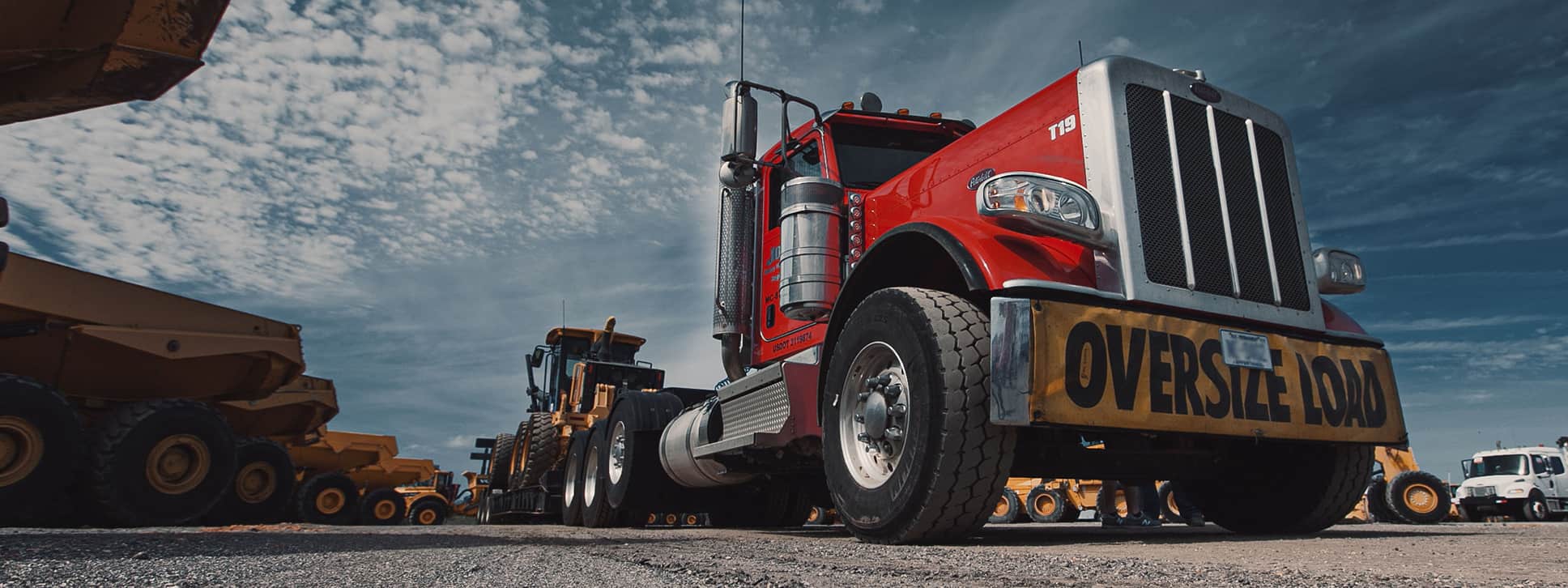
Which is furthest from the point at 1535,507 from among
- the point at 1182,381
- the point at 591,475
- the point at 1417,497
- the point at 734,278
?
the point at 1182,381

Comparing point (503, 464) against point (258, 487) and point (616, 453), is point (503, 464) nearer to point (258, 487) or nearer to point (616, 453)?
point (258, 487)

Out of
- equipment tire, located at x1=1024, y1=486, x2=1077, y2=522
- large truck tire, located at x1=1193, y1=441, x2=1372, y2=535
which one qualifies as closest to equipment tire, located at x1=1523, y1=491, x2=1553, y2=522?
equipment tire, located at x1=1024, y1=486, x2=1077, y2=522

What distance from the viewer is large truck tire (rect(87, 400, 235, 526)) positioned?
21.4 ft

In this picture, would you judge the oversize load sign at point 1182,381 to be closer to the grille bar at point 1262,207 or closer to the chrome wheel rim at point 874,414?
the grille bar at point 1262,207

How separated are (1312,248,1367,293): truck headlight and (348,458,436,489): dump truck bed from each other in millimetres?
15726

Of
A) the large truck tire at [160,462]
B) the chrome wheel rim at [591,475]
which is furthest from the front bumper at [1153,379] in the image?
the large truck tire at [160,462]

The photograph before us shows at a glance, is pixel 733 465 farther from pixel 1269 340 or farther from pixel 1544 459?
pixel 1544 459

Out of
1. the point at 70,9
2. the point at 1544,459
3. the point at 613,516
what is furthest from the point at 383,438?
the point at 1544,459

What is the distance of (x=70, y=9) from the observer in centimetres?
359

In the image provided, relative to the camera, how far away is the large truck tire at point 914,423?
324 cm

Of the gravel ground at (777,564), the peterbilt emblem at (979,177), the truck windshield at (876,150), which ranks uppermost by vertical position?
the truck windshield at (876,150)

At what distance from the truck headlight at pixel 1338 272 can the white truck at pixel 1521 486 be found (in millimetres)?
18062

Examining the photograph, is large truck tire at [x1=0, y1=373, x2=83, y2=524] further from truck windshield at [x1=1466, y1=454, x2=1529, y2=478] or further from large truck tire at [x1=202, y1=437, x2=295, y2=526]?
truck windshield at [x1=1466, y1=454, x2=1529, y2=478]

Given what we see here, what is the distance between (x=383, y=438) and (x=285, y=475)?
6.29m
